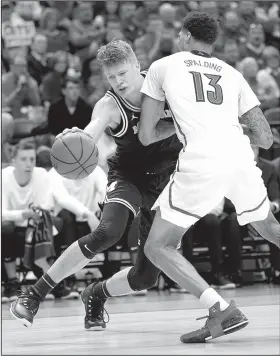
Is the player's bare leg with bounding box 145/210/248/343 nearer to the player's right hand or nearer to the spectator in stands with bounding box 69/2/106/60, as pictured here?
the player's right hand

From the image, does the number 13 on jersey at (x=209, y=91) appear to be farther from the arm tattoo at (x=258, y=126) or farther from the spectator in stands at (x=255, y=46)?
the spectator in stands at (x=255, y=46)

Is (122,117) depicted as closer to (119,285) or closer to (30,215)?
(119,285)

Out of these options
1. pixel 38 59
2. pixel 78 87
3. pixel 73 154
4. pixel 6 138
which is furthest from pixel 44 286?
pixel 38 59

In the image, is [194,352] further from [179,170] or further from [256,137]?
[256,137]

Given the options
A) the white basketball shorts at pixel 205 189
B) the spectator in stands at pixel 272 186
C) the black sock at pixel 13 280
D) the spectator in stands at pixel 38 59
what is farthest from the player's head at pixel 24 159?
the white basketball shorts at pixel 205 189

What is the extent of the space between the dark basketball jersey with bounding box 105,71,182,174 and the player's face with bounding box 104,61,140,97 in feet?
0.34

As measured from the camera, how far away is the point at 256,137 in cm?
440

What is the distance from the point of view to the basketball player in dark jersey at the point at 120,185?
15.4ft

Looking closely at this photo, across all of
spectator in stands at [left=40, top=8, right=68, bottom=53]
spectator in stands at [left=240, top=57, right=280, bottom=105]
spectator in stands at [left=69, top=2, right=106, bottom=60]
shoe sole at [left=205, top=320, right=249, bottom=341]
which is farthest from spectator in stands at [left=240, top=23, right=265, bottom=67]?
shoe sole at [left=205, top=320, right=249, bottom=341]

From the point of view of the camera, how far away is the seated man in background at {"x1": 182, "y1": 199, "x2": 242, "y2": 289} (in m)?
8.20

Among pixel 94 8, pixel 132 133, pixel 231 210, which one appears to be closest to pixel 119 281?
pixel 132 133

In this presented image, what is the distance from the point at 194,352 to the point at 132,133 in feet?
5.50

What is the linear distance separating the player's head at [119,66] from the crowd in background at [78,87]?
2.71 meters

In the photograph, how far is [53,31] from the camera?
12.1 meters
